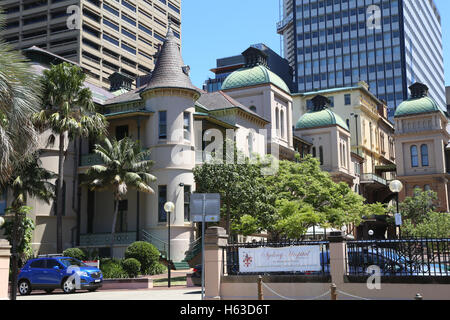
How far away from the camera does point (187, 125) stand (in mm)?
37719

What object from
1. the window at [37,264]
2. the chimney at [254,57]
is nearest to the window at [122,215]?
the window at [37,264]

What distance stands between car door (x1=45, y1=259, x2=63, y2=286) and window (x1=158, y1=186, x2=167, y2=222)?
11533 mm

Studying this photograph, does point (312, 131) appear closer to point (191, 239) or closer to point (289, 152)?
point (289, 152)

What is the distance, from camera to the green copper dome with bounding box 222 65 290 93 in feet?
169

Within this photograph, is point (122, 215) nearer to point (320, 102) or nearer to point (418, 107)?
point (320, 102)

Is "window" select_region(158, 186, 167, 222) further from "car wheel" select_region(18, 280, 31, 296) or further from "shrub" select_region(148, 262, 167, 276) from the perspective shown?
"car wheel" select_region(18, 280, 31, 296)

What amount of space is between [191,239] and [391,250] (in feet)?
65.7

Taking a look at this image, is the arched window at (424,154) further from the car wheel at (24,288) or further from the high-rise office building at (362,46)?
the car wheel at (24,288)

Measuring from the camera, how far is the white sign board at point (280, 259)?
1820 cm

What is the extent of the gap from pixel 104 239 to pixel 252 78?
73.5 feet

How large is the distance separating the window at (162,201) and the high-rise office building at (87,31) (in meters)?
58.4

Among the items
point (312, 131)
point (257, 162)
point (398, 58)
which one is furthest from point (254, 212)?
point (398, 58)

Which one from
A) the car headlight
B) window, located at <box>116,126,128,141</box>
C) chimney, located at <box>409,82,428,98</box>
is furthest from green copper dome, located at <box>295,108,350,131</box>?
the car headlight

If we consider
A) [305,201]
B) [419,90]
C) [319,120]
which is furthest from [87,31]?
[305,201]
